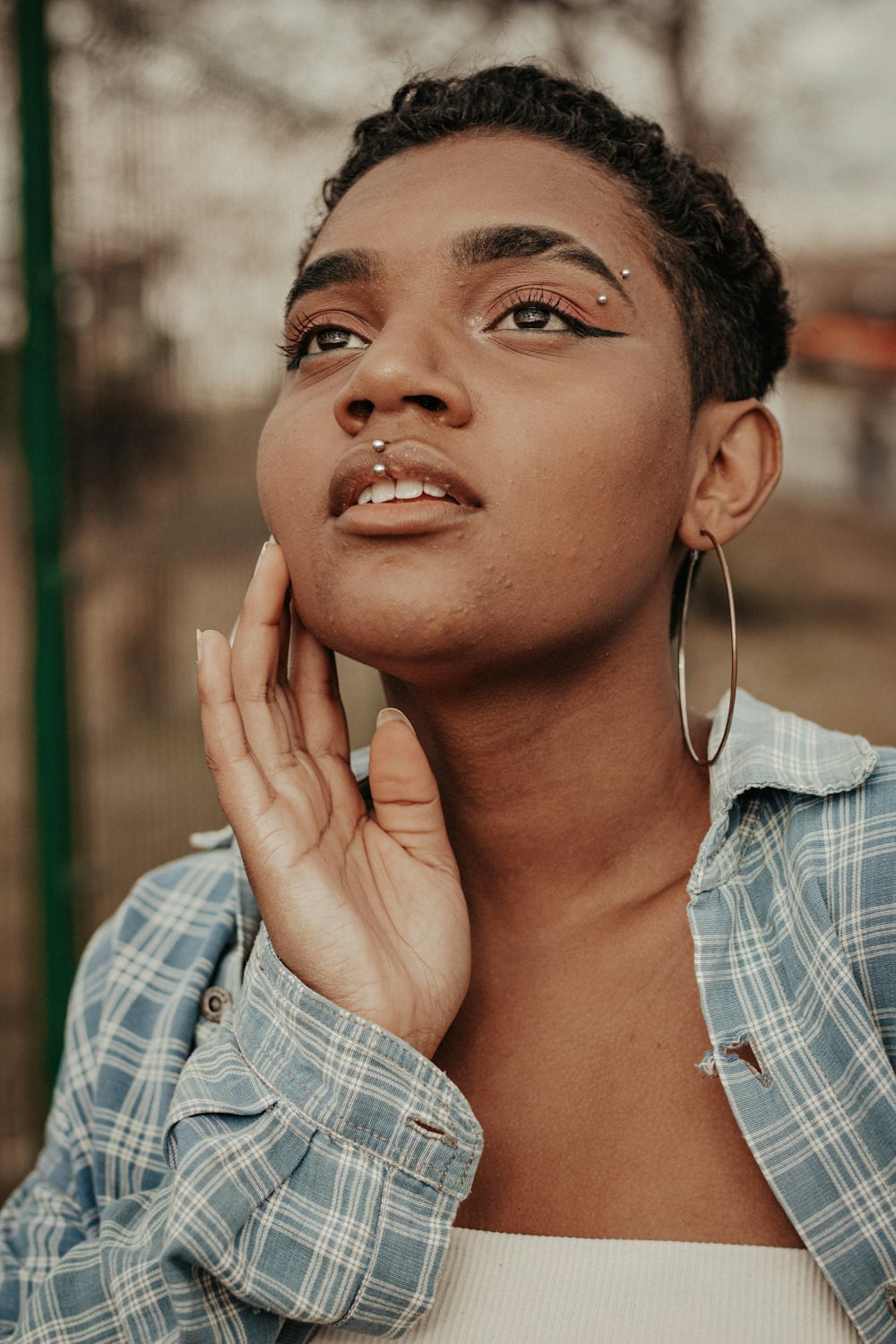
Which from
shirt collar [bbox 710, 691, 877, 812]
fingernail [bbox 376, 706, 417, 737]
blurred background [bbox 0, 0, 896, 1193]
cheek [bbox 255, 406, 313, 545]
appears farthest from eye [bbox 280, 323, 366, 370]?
blurred background [bbox 0, 0, 896, 1193]

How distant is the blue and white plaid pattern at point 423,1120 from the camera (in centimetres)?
169

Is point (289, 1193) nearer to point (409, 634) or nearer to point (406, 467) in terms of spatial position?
point (409, 634)

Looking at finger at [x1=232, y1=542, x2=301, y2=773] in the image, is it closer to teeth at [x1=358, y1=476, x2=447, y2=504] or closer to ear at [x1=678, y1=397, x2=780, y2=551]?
teeth at [x1=358, y1=476, x2=447, y2=504]

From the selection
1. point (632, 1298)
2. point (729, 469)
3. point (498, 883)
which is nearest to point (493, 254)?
point (729, 469)

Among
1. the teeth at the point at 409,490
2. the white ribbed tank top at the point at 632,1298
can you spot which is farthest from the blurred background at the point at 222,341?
the white ribbed tank top at the point at 632,1298

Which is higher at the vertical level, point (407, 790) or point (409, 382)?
point (409, 382)

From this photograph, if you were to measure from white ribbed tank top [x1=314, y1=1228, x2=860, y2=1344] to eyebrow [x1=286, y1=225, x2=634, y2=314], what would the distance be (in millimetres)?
1377

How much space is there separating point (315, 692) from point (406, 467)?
1.54ft

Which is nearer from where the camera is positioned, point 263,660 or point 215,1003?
point 263,660

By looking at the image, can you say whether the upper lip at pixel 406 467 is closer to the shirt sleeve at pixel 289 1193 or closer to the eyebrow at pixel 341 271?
the eyebrow at pixel 341 271

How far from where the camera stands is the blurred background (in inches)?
129

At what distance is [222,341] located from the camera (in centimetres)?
340

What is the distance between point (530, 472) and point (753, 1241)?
1.09 m

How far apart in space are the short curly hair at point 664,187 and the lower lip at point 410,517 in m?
0.57
